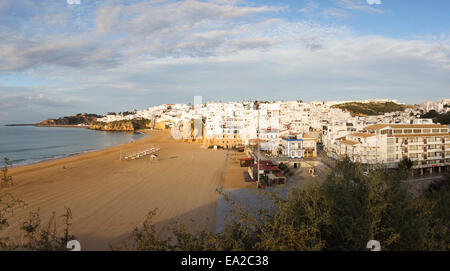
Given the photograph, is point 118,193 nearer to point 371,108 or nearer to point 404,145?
point 404,145

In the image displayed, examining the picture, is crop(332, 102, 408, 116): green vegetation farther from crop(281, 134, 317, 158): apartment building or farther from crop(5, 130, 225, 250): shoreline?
crop(5, 130, 225, 250): shoreline

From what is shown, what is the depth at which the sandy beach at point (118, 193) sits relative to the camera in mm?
9016

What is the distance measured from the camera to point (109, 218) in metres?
9.62

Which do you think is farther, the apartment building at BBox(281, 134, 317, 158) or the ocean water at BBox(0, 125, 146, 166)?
the ocean water at BBox(0, 125, 146, 166)

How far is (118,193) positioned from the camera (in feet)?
42.4

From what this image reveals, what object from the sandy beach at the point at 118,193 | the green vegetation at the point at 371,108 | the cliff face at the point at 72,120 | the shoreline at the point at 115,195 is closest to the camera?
the shoreline at the point at 115,195

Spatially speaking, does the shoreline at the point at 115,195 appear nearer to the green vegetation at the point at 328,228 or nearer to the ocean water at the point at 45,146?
the green vegetation at the point at 328,228

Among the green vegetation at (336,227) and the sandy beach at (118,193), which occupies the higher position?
the green vegetation at (336,227)

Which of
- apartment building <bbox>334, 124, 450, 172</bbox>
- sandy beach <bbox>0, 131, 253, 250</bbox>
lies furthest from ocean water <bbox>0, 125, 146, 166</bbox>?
apartment building <bbox>334, 124, 450, 172</bbox>

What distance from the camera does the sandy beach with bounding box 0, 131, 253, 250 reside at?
902cm

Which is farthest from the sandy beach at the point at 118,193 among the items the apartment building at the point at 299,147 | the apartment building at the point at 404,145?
the apartment building at the point at 404,145

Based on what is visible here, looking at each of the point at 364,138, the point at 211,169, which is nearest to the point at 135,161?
the point at 211,169

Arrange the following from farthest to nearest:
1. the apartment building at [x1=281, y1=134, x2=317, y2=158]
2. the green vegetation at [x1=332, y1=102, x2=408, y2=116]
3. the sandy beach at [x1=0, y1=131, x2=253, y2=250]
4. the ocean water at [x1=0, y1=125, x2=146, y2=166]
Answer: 1. the green vegetation at [x1=332, y1=102, x2=408, y2=116]
2. the ocean water at [x1=0, y1=125, x2=146, y2=166]
3. the apartment building at [x1=281, y1=134, x2=317, y2=158]
4. the sandy beach at [x1=0, y1=131, x2=253, y2=250]
